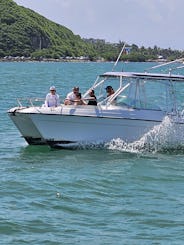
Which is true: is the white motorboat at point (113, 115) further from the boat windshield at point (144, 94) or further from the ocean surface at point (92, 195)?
the ocean surface at point (92, 195)

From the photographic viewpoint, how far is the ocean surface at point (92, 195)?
438 inches

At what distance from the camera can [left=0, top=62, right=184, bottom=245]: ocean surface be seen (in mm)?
11117

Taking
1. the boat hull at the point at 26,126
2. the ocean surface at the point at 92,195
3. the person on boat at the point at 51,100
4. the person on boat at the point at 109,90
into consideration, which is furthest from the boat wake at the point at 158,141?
the boat hull at the point at 26,126

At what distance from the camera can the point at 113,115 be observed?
18.9 meters

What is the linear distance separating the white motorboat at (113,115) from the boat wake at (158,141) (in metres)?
0.12

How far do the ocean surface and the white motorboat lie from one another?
14.5 inches

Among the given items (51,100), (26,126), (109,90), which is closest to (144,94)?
(109,90)

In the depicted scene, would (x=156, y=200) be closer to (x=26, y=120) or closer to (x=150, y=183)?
(x=150, y=183)

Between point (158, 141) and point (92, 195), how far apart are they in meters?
6.02

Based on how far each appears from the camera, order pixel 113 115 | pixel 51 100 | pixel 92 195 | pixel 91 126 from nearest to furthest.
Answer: pixel 92 195 → pixel 113 115 → pixel 91 126 → pixel 51 100

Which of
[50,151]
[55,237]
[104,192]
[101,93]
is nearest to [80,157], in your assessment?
[50,151]

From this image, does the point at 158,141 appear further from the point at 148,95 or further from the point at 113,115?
the point at 113,115

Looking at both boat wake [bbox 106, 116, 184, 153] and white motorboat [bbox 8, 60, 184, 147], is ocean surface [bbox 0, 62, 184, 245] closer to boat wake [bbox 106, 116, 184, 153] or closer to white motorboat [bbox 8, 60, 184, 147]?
boat wake [bbox 106, 116, 184, 153]

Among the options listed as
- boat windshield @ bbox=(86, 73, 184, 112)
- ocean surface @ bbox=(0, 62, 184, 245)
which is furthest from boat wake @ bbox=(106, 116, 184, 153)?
boat windshield @ bbox=(86, 73, 184, 112)
